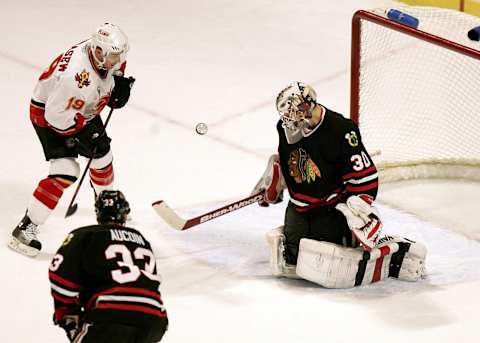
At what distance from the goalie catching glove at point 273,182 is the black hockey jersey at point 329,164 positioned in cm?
11

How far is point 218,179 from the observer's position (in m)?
5.46

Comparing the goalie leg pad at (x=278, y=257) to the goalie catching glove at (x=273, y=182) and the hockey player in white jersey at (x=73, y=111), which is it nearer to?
the goalie catching glove at (x=273, y=182)

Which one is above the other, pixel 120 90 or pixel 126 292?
pixel 120 90

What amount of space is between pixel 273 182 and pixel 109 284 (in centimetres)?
138

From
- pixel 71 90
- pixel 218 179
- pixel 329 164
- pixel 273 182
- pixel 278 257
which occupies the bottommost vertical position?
pixel 278 257

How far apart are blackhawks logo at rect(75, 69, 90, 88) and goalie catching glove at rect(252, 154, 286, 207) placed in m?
0.71

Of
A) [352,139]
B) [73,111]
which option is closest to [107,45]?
[73,111]

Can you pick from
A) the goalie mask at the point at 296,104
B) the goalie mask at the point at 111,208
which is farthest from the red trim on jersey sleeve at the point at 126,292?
the goalie mask at the point at 296,104

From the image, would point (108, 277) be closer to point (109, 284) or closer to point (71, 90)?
point (109, 284)

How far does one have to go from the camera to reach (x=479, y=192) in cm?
529

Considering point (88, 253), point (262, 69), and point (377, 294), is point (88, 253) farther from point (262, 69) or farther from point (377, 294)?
point (262, 69)

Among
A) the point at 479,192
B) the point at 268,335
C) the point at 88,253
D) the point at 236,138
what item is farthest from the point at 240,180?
the point at 88,253

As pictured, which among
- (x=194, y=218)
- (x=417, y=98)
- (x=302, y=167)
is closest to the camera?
(x=302, y=167)

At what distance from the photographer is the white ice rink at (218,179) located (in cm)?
421
